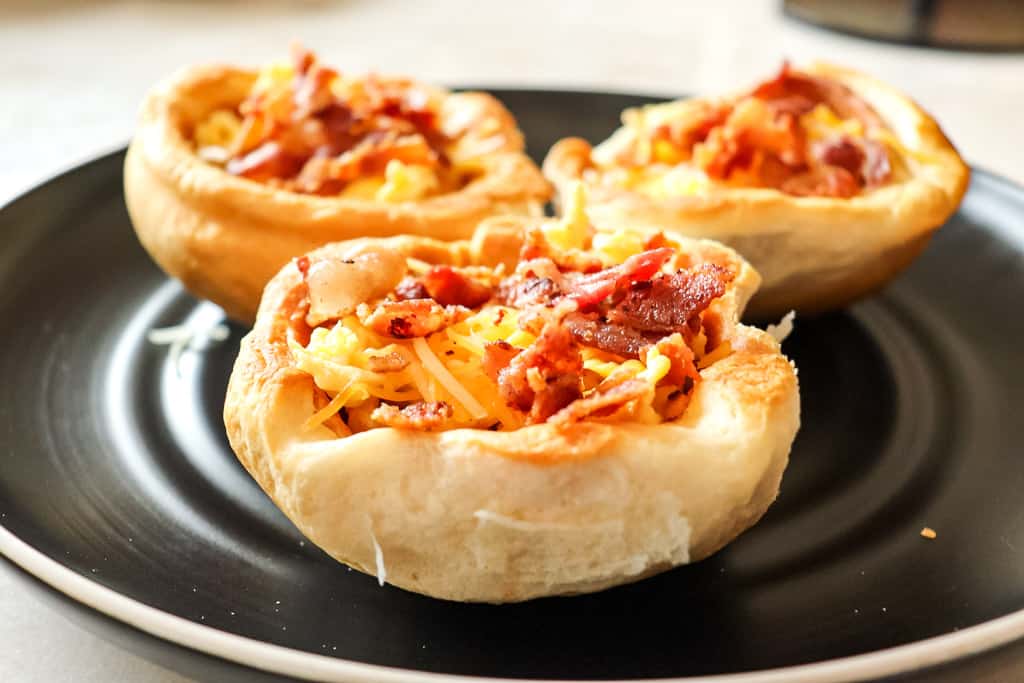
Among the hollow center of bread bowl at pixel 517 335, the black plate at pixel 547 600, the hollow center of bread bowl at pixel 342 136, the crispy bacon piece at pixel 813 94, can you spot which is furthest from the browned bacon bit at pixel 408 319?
the crispy bacon piece at pixel 813 94

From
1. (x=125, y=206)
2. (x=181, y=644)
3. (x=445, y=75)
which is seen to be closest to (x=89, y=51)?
(x=445, y=75)

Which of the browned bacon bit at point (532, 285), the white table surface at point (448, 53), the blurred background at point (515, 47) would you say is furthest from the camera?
the blurred background at point (515, 47)

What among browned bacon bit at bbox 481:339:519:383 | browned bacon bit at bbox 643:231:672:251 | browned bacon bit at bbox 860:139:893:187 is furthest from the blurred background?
browned bacon bit at bbox 481:339:519:383

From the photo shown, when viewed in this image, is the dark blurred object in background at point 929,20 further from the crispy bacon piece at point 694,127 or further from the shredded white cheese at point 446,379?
the shredded white cheese at point 446,379

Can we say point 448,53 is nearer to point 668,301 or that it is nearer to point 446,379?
point 668,301

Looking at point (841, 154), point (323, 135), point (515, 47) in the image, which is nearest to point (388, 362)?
point (323, 135)

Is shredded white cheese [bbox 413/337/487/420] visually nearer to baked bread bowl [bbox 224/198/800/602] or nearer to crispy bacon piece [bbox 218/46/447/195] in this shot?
baked bread bowl [bbox 224/198/800/602]
